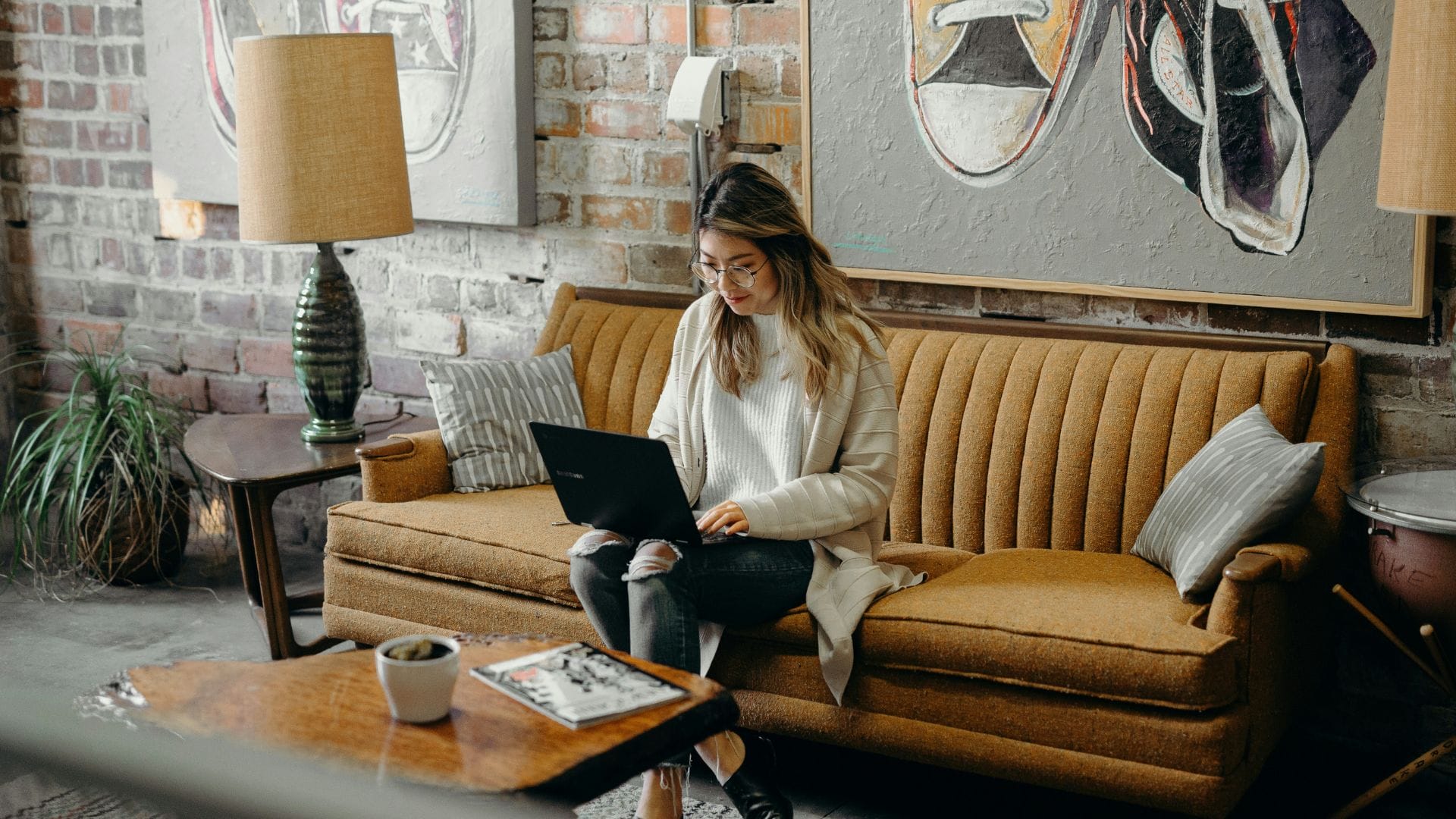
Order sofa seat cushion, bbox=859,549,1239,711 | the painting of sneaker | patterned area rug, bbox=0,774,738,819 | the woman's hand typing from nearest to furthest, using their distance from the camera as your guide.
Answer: patterned area rug, bbox=0,774,738,819
sofa seat cushion, bbox=859,549,1239,711
the woman's hand typing
the painting of sneaker

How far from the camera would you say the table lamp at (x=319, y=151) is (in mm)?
3137

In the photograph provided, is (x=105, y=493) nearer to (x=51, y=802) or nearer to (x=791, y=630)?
(x=791, y=630)

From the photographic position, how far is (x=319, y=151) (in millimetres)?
3158

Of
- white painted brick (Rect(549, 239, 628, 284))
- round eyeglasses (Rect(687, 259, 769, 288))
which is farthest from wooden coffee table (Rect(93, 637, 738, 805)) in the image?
white painted brick (Rect(549, 239, 628, 284))

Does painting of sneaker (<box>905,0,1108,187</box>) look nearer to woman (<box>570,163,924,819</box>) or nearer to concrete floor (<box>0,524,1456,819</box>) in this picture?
woman (<box>570,163,924,819</box>)

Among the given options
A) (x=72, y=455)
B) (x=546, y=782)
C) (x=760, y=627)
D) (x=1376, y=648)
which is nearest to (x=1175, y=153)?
(x=1376, y=648)

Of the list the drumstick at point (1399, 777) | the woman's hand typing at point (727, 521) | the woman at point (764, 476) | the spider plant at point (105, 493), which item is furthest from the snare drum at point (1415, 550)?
the spider plant at point (105, 493)

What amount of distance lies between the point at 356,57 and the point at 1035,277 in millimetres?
1595

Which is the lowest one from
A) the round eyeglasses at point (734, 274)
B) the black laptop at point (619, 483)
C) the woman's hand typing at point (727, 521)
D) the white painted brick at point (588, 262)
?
the woman's hand typing at point (727, 521)

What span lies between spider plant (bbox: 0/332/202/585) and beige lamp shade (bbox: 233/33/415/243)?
846 mm

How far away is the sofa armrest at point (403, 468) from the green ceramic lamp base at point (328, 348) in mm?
278

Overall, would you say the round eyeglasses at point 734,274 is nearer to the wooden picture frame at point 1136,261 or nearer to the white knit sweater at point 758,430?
the white knit sweater at point 758,430

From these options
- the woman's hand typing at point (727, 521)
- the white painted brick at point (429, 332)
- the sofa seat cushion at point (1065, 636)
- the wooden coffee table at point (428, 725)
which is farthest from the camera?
the white painted brick at point (429, 332)

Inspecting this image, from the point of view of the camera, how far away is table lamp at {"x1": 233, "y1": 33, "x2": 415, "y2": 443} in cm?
314
